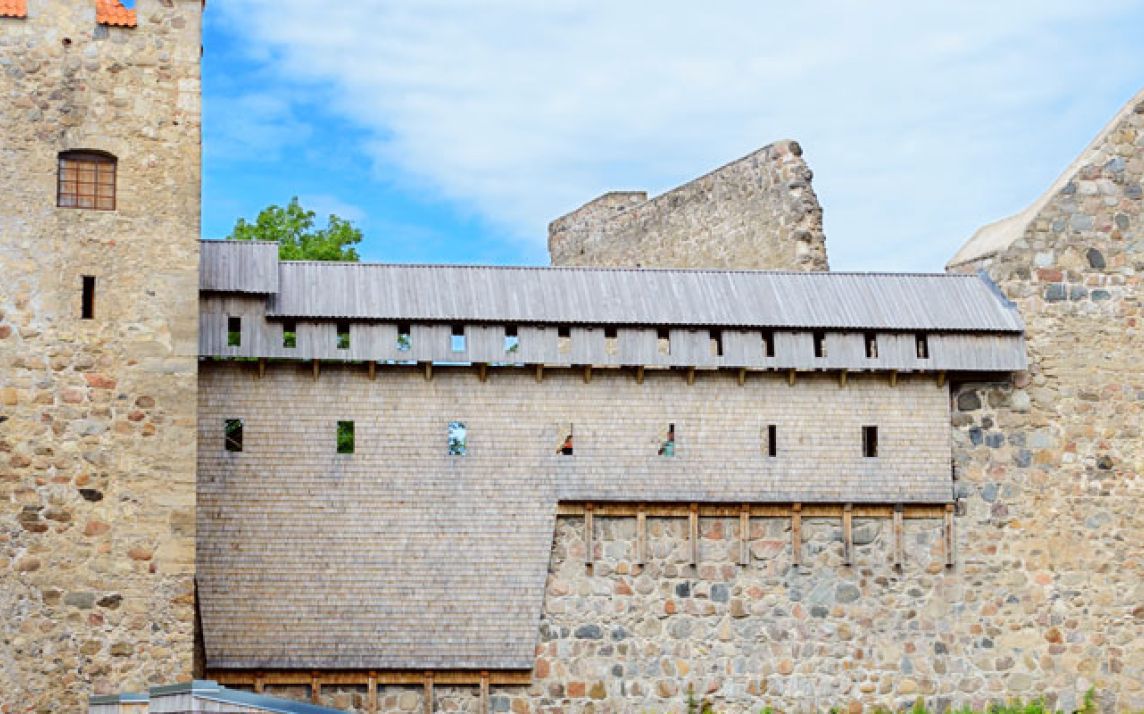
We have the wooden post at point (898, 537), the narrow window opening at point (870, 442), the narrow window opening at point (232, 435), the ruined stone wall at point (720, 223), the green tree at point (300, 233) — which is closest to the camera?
the narrow window opening at point (232, 435)

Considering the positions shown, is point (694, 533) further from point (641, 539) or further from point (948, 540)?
point (948, 540)

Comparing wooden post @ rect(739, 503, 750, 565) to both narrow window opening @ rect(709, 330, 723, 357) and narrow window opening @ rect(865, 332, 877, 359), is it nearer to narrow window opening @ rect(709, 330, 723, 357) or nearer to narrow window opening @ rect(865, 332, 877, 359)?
narrow window opening @ rect(709, 330, 723, 357)

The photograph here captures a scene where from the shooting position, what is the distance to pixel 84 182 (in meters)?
16.2

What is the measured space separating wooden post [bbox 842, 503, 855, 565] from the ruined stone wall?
14.7 feet

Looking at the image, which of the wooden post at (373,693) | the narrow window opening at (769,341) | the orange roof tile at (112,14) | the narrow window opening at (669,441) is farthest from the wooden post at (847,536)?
the orange roof tile at (112,14)

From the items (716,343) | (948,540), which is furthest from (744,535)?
(948,540)

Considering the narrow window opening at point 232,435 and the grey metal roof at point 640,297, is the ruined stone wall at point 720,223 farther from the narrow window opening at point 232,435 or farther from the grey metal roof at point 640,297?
the narrow window opening at point 232,435

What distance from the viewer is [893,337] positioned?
19.1 m

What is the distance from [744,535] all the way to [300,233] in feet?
Answer: 54.4

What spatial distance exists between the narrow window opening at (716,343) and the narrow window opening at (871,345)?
176 cm

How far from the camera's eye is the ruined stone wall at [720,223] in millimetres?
22641

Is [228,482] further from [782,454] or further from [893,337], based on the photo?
[893,337]

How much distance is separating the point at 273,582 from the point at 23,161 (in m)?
5.04

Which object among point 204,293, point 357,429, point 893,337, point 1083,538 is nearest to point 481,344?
point 357,429
